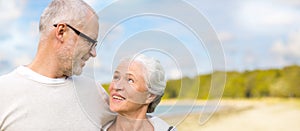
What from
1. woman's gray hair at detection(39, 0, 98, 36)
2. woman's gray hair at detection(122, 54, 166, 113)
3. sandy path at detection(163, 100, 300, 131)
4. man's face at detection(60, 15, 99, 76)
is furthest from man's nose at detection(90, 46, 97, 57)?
sandy path at detection(163, 100, 300, 131)

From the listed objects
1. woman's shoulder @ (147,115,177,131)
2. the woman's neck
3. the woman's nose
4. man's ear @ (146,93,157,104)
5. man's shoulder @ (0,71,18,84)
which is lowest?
man's shoulder @ (0,71,18,84)

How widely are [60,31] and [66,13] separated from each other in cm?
11

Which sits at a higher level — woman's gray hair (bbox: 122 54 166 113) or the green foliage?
the green foliage

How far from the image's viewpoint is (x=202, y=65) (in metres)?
2.49

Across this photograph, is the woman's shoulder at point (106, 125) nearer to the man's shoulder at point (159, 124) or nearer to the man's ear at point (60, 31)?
the man's shoulder at point (159, 124)

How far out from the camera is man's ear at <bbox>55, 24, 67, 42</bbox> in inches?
108

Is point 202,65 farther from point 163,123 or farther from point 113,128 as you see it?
point 113,128

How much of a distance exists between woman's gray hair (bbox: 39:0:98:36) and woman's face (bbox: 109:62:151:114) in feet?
1.42

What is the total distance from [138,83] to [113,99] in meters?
0.18

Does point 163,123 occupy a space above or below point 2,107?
above

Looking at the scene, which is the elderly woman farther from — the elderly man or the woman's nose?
the elderly man

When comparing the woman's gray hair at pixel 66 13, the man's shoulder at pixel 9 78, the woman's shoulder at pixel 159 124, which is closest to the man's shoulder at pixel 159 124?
the woman's shoulder at pixel 159 124

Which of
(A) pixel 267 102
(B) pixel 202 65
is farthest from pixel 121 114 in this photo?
(A) pixel 267 102

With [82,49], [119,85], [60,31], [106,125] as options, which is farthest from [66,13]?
[106,125]
